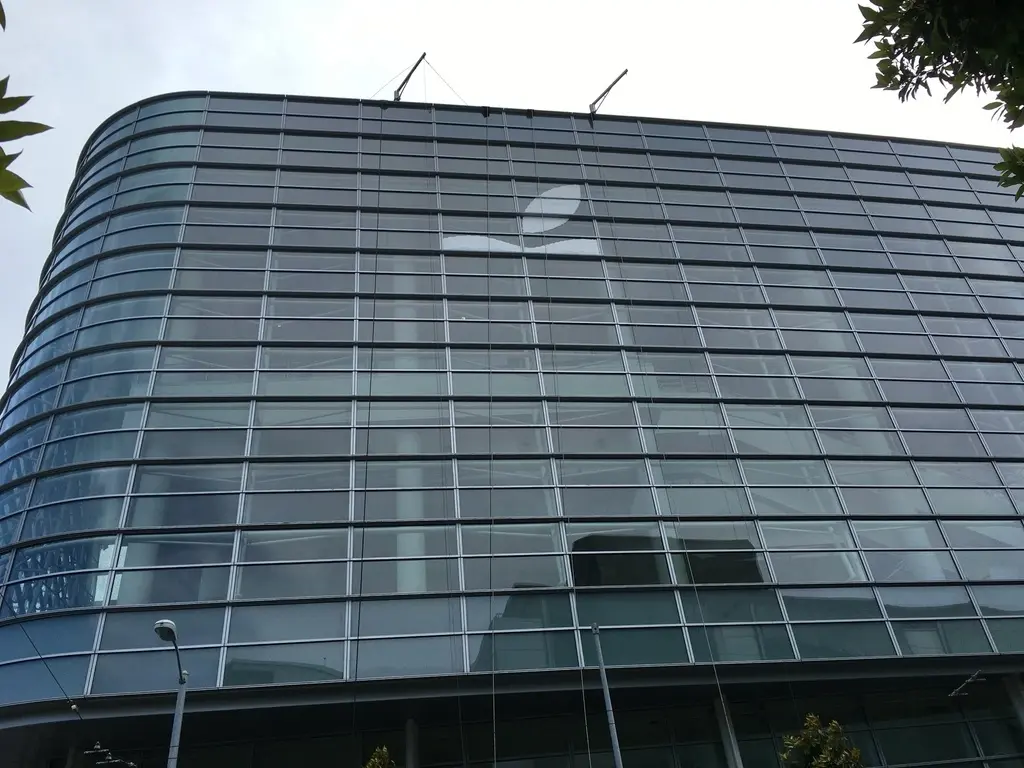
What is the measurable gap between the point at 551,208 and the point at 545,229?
4.75ft

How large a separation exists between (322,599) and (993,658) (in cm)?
1952

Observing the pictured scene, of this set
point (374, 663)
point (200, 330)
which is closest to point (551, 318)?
point (200, 330)

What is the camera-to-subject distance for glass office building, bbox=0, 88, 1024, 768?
21.1 metres

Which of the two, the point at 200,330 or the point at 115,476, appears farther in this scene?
the point at 200,330

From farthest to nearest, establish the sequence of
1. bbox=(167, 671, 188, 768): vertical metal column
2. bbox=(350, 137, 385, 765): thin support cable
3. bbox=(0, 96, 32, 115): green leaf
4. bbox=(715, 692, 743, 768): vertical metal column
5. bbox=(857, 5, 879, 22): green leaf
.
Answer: bbox=(715, 692, 743, 768): vertical metal column
bbox=(350, 137, 385, 765): thin support cable
bbox=(167, 671, 188, 768): vertical metal column
bbox=(857, 5, 879, 22): green leaf
bbox=(0, 96, 32, 115): green leaf

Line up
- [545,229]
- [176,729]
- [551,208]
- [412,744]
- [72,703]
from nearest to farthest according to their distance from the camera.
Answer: [176,729]
[72,703]
[412,744]
[545,229]
[551,208]

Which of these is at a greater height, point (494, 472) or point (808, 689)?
point (494, 472)

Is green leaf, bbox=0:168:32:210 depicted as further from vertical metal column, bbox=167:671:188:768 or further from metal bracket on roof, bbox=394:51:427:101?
metal bracket on roof, bbox=394:51:427:101

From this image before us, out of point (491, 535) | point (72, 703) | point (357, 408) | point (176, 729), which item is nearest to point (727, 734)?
point (491, 535)

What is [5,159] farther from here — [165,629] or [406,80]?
[406,80]

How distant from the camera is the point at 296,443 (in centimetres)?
2475

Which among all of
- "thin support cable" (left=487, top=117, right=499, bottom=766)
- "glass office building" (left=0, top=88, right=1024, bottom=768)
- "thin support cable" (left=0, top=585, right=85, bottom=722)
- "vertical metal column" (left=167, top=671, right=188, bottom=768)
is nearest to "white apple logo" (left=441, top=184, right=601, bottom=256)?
"glass office building" (left=0, top=88, right=1024, bottom=768)

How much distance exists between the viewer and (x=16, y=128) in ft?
8.64

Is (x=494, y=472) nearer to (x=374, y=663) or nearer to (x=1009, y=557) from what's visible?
(x=374, y=663)
